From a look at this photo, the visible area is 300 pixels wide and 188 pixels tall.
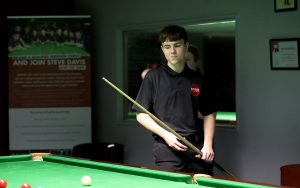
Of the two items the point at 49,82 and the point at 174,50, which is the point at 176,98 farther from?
the point at 49,82

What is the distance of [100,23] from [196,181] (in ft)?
12.5

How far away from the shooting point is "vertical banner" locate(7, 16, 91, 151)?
5262 millimetres

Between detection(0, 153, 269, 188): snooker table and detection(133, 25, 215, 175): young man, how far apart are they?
1.77ft

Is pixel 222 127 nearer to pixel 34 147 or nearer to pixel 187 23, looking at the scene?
pixel 187 23

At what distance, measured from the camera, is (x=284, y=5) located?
4.06 meters

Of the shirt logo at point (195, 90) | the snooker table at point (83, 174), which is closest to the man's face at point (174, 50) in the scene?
the shirt logo at point (195, 90)

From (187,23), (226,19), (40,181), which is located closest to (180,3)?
(187,23)

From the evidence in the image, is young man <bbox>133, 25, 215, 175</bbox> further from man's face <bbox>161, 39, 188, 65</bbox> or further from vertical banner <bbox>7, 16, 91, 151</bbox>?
vertical banner <bbox>7, 16, 91, 151</bbox>

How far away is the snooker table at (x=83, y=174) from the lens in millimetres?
2168

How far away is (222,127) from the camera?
454cm

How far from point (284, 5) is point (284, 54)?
397 mm

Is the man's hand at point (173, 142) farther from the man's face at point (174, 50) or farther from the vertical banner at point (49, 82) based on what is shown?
the vertical banner at point (49, 82)

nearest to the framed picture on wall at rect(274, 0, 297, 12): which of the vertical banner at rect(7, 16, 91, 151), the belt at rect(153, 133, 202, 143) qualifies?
the belt at rect(153, 133, 202, 143)

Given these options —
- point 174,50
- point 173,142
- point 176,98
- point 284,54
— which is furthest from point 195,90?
point 284,54
